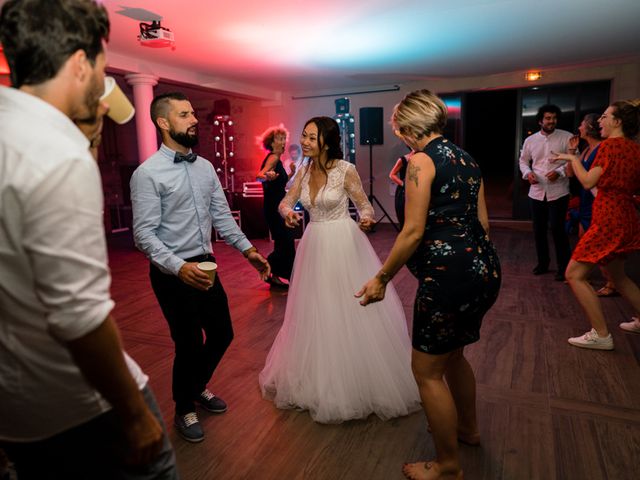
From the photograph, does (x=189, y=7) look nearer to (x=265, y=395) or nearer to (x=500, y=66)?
(x=265, y=395)

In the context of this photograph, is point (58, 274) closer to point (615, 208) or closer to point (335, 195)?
point (335, 195)

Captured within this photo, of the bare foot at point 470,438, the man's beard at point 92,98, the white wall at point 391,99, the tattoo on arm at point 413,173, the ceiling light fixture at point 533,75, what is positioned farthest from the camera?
the ceiling light fixture at point 533,75

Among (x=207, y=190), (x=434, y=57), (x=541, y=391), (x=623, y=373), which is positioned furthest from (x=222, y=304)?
(x=434, y=57)

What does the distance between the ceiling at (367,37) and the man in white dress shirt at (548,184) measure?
115cm

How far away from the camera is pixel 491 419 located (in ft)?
7.29

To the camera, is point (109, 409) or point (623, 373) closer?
point (109, 409)

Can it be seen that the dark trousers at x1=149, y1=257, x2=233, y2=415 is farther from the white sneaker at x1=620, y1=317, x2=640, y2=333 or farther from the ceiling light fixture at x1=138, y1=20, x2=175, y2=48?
the ceiling light fixture at x1=138, y1=20, x2=175, y2=48

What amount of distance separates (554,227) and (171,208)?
412cm

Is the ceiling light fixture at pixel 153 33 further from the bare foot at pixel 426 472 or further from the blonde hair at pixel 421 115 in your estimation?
the bare foot at pixel 426 472

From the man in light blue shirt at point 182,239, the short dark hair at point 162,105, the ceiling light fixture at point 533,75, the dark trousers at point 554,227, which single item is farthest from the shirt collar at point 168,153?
the ceiling light fixture at point 533,75

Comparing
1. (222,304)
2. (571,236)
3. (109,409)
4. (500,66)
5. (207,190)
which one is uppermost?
(500,66)

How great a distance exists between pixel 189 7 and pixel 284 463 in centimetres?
398

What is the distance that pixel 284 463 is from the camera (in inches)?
76.5

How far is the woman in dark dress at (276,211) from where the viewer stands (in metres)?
4.70
